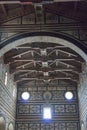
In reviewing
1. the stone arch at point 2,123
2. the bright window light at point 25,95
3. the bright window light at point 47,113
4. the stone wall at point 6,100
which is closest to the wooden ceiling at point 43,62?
the stone wall at point 6,100

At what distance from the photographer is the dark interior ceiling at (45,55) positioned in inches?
491

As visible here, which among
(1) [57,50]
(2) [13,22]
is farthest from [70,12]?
(1) [57,50]

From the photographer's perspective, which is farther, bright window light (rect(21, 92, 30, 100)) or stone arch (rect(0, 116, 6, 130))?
bright window light (rect(21, 92, 30, 100))

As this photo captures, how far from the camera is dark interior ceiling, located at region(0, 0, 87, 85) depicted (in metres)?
12.5

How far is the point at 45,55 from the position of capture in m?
16.3

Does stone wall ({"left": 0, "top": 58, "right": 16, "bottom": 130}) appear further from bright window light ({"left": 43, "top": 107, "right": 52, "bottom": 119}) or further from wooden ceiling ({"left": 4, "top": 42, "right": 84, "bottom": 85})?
bright window light ({"left": 43, "top": 107, "right": 52, "bottom": 119})

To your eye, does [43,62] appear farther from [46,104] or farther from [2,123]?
Answer: [46,104]

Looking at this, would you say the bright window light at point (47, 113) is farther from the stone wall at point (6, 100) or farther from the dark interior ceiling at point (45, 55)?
the stone wall at point (6, 100)

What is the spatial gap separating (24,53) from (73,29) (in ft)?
17.2

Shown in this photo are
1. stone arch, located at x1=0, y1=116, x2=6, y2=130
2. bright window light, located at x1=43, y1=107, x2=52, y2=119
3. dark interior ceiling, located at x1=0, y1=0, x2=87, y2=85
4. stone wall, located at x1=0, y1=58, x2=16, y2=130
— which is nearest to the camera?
dark interior ceiling, located at x1=0, y1=0, x2=87, y2=85

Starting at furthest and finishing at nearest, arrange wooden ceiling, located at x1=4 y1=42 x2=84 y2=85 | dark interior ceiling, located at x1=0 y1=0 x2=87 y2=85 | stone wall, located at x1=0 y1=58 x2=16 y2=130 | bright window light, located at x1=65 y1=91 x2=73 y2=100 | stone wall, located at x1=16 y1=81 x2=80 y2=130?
bright window light, located at x1=65 y1=91 x2=73 y2=100 < stone wall, located at x1=16 y1=81 x2=80 y2=130 < stone wall, located at x1=0 y1=58 x2=16 y2=130 < wooden ceiling, located at x1=4 y1=42 x2=84 y2=85 < dark interior ceiling, located at x1=0 y1=0 x2=87 y2=85

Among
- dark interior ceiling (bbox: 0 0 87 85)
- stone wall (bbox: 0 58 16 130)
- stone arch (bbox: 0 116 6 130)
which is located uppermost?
dark interior ceiling (bbox: 0 0 87 85)

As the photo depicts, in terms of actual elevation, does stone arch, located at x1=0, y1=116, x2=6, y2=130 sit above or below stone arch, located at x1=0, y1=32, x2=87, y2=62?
below

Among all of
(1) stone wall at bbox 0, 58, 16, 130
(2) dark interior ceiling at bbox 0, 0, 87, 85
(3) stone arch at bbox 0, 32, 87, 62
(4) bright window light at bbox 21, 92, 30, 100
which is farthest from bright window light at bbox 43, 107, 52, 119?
(3) stone arch at bbox 0, 32, 87, 62
